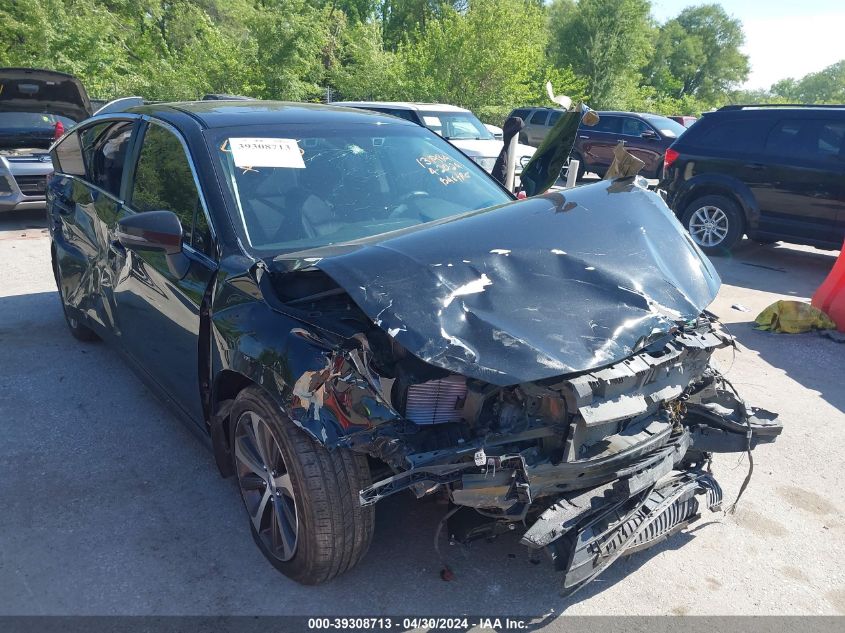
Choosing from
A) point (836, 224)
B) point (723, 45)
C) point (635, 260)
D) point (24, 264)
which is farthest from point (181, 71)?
point (723, 45)

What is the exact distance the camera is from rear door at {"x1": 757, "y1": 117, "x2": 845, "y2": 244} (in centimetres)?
823

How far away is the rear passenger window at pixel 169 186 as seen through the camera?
3213mm

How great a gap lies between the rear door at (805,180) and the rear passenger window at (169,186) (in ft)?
25.6

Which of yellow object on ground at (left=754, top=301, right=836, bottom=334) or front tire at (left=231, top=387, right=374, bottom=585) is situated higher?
front tire at (left=231, top=387, right=374, bottom=585)

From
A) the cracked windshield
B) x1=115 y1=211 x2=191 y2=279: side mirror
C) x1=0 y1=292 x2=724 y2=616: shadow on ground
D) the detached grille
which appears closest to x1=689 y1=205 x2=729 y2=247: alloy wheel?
the cracked windshield

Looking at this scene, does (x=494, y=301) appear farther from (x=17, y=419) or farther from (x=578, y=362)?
(x=17, y=419)

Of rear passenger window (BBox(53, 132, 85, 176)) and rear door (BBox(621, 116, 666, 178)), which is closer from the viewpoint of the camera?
rear passenger window (BBox(53, 132, 85, 176))

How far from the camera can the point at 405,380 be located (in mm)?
2408

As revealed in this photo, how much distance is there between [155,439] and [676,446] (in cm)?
288

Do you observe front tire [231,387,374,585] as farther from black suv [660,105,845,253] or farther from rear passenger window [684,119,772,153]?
rear passenger window [684,119,772,153]

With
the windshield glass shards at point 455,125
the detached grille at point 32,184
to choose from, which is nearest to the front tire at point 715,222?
the windshield glass shards at point 455,125

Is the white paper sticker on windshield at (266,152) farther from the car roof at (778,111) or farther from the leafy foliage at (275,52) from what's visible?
the leafy foliage at (275,52)

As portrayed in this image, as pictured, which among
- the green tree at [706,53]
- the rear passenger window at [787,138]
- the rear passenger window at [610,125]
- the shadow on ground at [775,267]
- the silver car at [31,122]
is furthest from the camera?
the green tree at [706,53]

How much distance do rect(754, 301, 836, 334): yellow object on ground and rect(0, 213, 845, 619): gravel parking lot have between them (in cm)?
171
